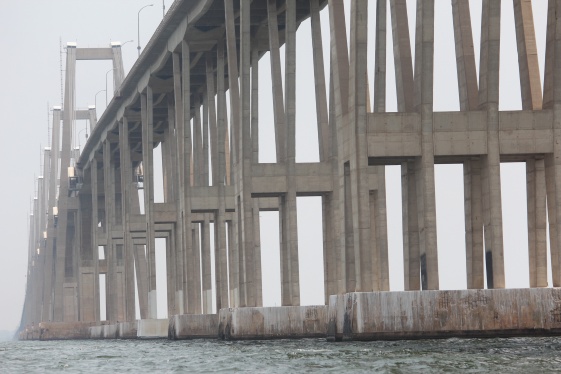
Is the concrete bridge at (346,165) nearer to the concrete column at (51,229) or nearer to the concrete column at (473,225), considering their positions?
the concrete column at (473,225)

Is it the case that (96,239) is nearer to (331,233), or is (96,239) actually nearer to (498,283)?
(331,233)

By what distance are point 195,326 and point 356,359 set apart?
2971 centimetres

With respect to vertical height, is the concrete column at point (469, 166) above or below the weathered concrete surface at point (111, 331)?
above

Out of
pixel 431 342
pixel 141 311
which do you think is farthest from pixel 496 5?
pixel 141 311

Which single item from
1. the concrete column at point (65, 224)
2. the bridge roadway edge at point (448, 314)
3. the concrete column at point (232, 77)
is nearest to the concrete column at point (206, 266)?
the concrete column at point (232, 77)

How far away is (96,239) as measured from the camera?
104 m

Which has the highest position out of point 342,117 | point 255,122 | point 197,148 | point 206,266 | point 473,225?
point 197,148

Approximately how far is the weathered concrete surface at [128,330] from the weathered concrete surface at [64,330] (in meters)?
18.9

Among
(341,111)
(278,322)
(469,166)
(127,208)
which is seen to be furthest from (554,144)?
(127,208)

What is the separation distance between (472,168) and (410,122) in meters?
2.82

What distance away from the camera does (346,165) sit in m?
39.7

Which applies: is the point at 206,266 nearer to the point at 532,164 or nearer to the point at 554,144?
the point at 532,164

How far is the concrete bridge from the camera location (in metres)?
36.9

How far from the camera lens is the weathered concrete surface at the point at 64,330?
105 meters
